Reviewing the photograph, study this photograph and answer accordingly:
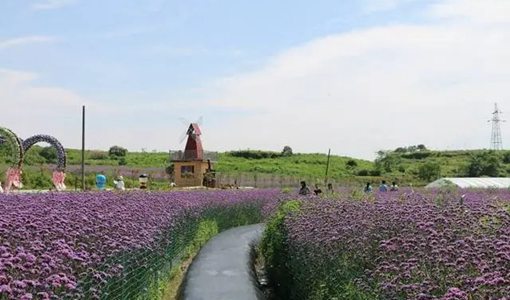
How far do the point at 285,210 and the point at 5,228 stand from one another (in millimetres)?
11989

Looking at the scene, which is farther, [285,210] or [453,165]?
[453,165]

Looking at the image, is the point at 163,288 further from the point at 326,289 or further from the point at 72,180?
the point at 72,180

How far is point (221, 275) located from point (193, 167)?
43145 mm

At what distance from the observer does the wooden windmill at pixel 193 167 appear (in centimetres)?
5625

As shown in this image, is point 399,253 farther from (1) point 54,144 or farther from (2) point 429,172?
(2) point 429,172

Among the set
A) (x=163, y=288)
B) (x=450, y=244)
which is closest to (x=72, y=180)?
(x=163, y=288)

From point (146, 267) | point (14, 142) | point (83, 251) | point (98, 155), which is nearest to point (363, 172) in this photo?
point (98, 155)

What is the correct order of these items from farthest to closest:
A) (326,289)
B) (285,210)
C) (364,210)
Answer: (285,210), (364,210), (326,289)

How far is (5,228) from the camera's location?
6.64 metres

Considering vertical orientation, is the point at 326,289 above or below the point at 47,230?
below

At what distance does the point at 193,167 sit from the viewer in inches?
2263

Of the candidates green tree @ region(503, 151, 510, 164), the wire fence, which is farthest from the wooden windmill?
green tree @ region(503, 151, 510, 164)

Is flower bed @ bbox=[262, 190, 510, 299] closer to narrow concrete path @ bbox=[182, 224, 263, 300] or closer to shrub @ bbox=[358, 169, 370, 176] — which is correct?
narrow concrete path @ bbox=[182, 224, 263, 300]

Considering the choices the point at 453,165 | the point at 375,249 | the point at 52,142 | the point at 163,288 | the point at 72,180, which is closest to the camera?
the point at 375,249
